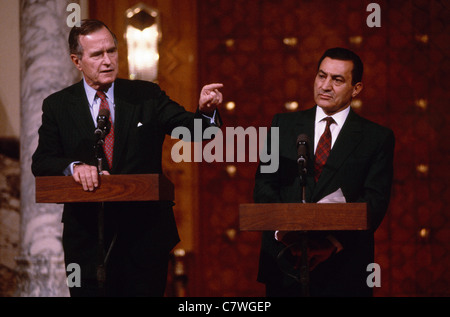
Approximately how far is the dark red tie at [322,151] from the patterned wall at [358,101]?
2644 mm

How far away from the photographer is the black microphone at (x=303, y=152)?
8.88ft

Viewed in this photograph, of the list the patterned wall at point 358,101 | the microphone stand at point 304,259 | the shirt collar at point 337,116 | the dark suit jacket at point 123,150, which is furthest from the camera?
the patterned wall at point 358,101

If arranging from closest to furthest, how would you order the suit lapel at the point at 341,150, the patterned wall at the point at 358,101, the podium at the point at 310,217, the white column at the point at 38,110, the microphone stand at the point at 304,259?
1. the podium at the point at 310,217
2. the microphone stand at the point at 304,259
3. the suit lapel at the point at 341,150
4. the white column at the point at 38,110
5. the patterned wall at the point at 358,101

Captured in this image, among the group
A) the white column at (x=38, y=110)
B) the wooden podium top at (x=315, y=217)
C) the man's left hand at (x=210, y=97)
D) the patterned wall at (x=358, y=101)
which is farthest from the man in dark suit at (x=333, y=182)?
the patterned wall at (x=358, y=101)

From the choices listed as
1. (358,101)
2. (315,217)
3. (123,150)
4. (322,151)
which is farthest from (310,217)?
(358,101)

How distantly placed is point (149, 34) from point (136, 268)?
3338mm

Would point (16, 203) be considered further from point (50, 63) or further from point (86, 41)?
point (86, 41)

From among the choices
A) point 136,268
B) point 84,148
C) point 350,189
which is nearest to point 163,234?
point 136,268

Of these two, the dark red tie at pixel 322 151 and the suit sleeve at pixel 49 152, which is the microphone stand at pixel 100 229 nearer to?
the suit sleeve at pixel 49 152

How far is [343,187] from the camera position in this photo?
3.04 meters

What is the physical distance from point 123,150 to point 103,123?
24 centimetres

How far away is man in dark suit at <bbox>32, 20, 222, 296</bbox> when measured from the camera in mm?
2896

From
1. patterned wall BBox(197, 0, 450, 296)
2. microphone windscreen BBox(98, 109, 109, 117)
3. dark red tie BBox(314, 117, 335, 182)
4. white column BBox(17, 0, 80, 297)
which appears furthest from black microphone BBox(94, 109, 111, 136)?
patterned wall BBox(197, 0, 450, 296)

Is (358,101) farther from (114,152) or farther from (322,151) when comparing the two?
(114,152)
